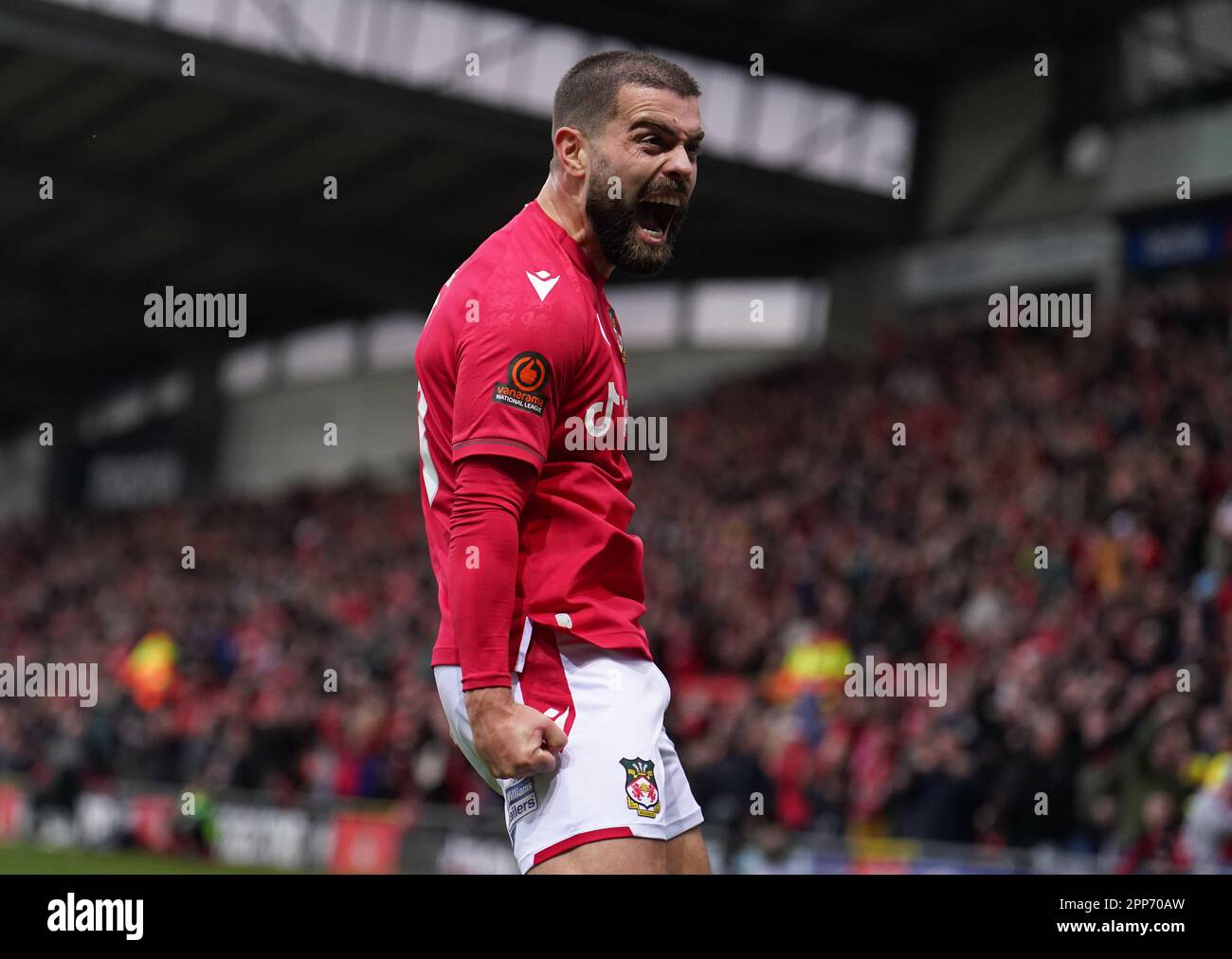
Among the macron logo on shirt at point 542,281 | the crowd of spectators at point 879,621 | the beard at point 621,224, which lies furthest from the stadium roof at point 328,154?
the macron logo on shirt at point 542,281

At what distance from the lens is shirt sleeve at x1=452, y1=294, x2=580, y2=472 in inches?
121

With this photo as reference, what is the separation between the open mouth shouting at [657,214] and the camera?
3340 mm

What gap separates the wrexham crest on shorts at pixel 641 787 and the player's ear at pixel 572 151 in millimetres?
1180

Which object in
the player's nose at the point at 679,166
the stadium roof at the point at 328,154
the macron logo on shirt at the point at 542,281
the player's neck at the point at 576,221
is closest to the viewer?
the macron logo on shirt at the point at 542,281

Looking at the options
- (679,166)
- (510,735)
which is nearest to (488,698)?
(510,735)

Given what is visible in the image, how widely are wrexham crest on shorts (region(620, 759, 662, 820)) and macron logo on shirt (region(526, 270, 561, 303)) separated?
895 millimetres

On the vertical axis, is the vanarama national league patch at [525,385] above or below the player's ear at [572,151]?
below

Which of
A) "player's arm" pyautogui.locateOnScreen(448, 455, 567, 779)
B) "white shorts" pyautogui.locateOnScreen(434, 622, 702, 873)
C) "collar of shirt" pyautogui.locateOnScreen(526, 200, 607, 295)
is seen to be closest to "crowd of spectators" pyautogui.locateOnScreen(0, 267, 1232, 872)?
"white shorts" pyautogui.locateOnScreen(434, 622, 702, 873)

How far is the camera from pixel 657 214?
3381 mm

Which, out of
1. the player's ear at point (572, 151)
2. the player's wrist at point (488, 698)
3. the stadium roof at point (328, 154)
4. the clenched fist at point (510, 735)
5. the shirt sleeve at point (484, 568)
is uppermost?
the stadium roof at point (328, 154)

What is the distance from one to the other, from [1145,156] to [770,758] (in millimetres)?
11926

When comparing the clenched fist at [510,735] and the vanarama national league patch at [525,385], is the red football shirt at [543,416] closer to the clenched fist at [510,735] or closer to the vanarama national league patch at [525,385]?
the vanarama national league patch at [525,385]
